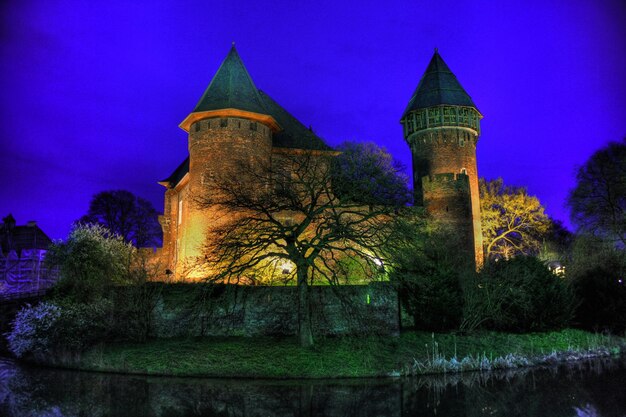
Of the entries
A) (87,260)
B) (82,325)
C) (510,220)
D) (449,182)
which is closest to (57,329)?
(82,325)

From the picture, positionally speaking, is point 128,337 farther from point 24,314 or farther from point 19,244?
point 19,244

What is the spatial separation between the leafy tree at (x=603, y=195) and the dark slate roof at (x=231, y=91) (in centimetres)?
2006

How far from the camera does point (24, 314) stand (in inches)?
727

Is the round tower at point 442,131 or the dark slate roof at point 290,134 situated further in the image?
the round tower at point 442,131

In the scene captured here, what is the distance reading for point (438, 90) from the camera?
132 feet

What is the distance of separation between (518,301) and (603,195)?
15.8 m

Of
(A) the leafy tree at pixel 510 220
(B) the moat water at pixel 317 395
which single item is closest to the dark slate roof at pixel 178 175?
(B) the moat water at pixel 317 395

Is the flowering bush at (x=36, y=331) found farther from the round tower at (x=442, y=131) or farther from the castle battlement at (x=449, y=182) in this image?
the round tower at (x=442, y=131)

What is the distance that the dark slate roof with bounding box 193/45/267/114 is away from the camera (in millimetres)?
25781

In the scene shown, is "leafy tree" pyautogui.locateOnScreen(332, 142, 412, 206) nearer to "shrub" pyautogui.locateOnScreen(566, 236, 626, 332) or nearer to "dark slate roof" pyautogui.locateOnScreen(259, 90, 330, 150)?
"dark slate roof" pyautogui.locateOnScreen(259, 90, 330, 150)

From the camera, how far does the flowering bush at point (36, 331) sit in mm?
17844

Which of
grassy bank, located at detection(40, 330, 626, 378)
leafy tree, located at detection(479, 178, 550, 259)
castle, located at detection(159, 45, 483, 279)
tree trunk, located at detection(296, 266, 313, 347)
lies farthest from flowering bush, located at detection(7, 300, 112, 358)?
leafy tree, located at detection(479, 178, 550, 259)

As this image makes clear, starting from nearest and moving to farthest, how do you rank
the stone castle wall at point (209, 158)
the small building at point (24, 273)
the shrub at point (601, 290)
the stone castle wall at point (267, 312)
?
the stone castle wall at point (267, 312)
the shrub at point (601, 290)
the stone castle wall at point (209, 158)
the small building at point (24, 273)

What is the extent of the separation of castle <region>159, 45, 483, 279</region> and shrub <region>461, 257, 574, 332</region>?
26.6ft
